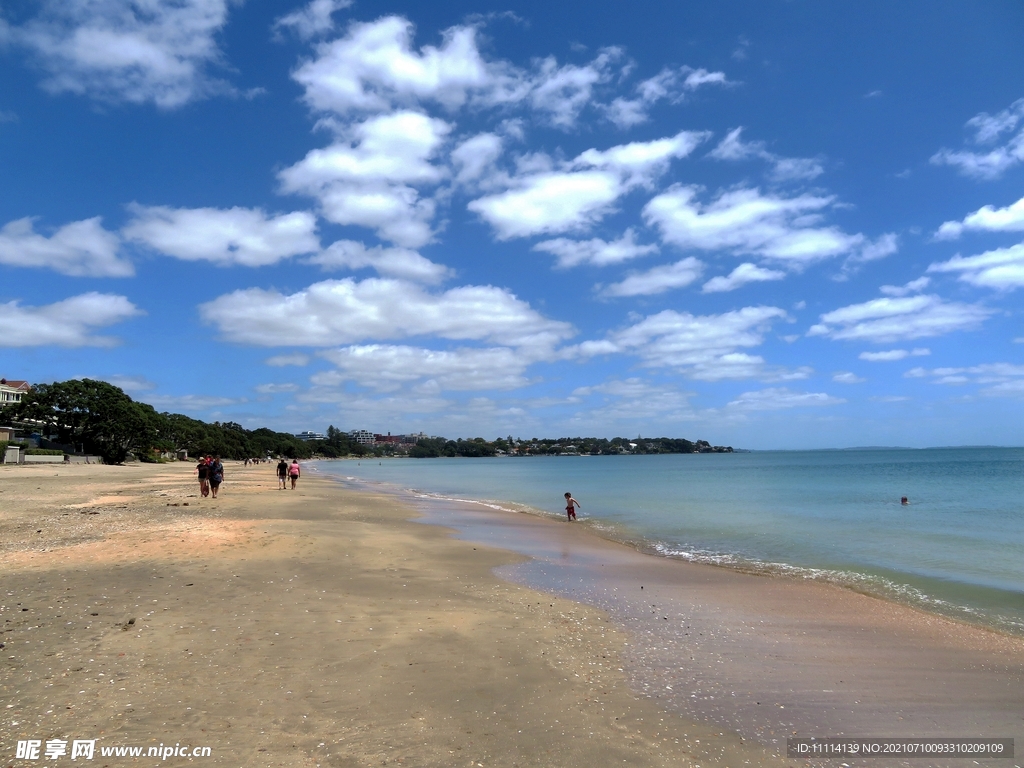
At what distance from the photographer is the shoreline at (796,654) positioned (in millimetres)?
6008

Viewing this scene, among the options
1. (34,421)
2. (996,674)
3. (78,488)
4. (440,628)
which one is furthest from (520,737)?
(34,421)

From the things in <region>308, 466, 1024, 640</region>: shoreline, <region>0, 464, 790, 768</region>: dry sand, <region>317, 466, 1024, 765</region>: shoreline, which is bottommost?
<region>308, 466, 1024, 640</region>: shoreline

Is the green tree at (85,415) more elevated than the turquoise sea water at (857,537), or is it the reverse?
the green tree at (85,415)

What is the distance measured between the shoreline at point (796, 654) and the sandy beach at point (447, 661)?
42 millimetres

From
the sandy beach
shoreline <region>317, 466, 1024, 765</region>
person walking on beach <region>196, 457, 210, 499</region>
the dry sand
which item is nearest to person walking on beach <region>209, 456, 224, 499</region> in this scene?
person walking on beach <region>196, 457, 210, 499</region>

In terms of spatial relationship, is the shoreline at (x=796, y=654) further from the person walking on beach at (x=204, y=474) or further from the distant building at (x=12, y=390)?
the distant building at (x=12, y=390)

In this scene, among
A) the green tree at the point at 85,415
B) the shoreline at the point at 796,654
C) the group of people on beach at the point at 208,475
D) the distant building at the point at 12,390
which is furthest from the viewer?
the distant building at the point at 12,390

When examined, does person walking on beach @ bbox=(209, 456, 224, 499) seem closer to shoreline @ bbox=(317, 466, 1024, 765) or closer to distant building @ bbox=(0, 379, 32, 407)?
shoreline @ bbox=(317, 466, 1024, 765)

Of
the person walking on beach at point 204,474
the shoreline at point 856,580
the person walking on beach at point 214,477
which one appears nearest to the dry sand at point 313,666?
the shoreline at point 856,580

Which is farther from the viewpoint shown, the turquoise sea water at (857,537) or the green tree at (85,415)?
the green tree at (85,415)

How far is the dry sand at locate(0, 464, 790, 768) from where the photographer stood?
4.81 metres

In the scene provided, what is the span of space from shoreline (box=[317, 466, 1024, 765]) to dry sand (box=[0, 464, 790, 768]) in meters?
0.64

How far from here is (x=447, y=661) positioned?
22.1 feet

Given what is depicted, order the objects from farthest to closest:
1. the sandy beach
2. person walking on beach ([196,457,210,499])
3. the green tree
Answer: the green tree → person walking on beach ([196,457,210,499]) → the sandy beach
